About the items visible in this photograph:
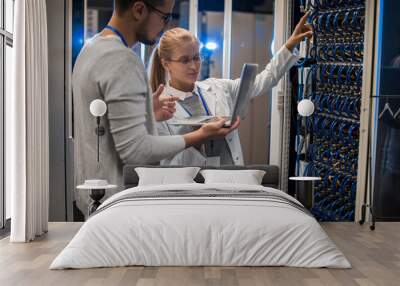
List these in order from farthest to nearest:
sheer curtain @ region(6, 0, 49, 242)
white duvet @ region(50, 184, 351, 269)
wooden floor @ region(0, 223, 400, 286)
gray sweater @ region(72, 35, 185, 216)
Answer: gray sweater @ region(72, 35, 185, 216)
sheer curtain @ region(6, 0, 49, 242)
white duvet @ region(50, 184, 351, 269)
wooden floor @ region(0, 223, 400, 286)

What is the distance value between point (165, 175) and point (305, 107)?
1.73 meters

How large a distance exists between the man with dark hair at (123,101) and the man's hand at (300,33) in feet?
3.93

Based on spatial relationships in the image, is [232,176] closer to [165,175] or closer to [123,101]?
[165,175]

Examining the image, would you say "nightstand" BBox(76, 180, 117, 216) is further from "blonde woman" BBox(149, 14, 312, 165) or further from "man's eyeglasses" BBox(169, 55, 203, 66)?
"man's eyeglasses" BBox(169, 55, 203, 66)

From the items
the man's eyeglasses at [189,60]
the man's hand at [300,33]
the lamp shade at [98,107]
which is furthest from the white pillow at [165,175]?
the man's hand at [300,33]

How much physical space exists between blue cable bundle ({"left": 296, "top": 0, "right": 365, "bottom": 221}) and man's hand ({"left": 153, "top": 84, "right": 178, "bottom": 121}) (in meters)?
1.52

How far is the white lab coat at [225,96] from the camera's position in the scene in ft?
20.6

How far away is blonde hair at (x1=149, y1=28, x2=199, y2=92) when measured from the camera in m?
6.24

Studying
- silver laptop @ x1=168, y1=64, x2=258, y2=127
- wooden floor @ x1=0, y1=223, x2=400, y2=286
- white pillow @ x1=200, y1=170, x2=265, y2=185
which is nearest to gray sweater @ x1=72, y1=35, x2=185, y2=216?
white pillow @ x1=200, y1=170, x2=265, y2=185

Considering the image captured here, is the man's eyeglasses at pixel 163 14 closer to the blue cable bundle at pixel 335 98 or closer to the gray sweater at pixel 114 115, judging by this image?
the gray sweater at pixel 114 115

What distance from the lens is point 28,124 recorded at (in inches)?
209

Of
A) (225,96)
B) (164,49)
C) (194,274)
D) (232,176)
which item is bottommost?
(194,274)

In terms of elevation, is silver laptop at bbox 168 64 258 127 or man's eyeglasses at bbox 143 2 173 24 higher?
man's eyeglasses at bbox 143 2 173 24

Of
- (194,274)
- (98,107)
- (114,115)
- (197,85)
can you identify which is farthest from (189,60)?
(194,274)
